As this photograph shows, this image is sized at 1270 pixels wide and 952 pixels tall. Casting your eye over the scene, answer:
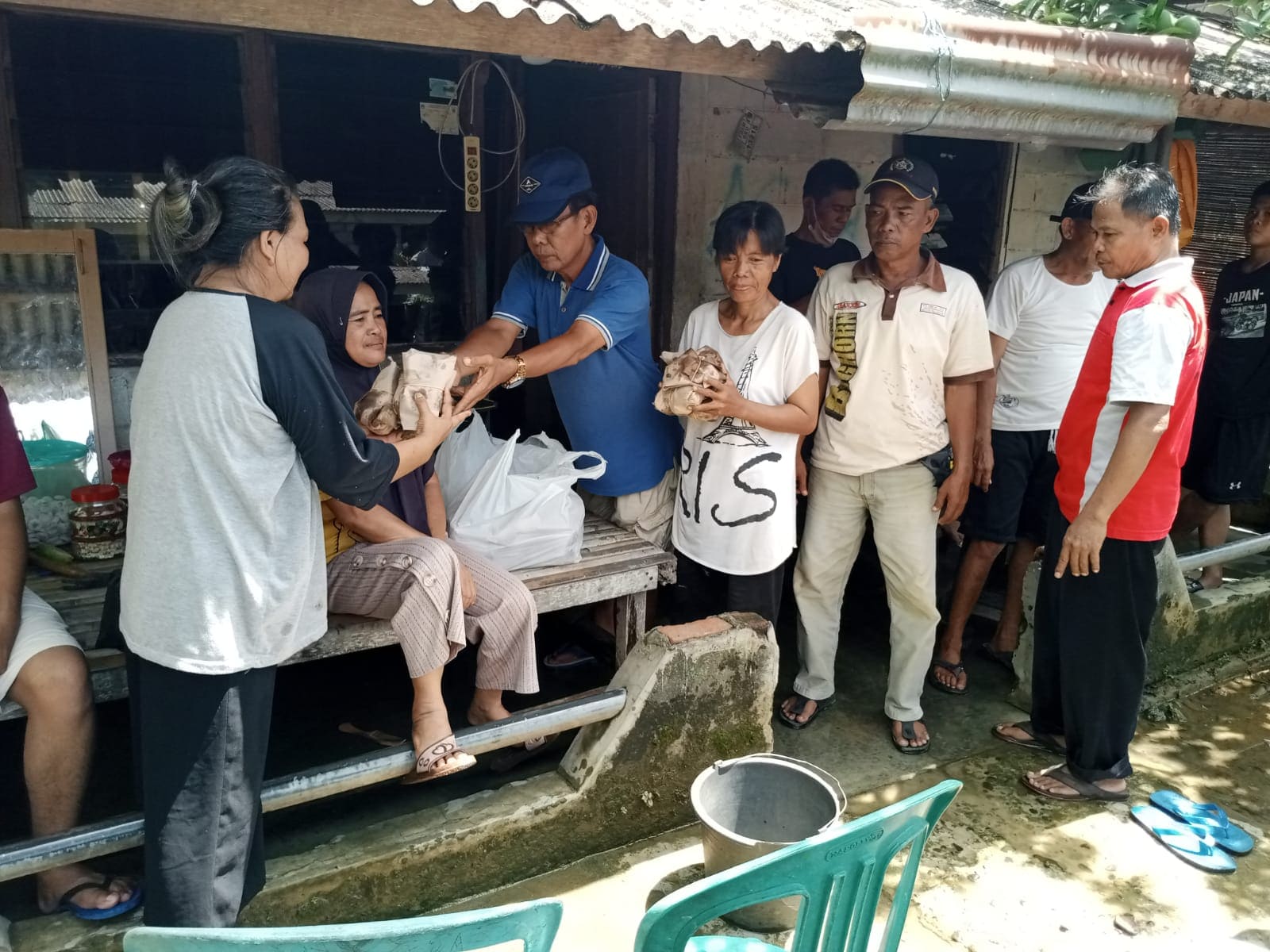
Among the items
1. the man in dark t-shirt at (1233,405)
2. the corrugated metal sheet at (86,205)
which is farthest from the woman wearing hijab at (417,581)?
the man in dark t-shirt at (1233,405)

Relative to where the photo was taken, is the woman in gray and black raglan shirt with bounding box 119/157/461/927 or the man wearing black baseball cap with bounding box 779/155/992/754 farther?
the man wearing black baseball cap with bounding box 779/155/992/754

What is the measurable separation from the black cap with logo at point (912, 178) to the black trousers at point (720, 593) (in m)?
1.44

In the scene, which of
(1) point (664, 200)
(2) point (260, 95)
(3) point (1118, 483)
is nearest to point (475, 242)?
Answer: (1) point (664, 200)

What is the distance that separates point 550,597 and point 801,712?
1370mm

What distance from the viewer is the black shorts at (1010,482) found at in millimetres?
→ 4316

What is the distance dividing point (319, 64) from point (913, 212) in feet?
9.81

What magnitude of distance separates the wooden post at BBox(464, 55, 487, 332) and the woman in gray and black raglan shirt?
120 inches

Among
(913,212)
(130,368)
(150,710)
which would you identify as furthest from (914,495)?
(130,368)

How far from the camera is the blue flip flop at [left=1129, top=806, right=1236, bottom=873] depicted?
3271 millimetres

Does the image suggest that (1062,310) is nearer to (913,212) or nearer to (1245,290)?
(913,212)

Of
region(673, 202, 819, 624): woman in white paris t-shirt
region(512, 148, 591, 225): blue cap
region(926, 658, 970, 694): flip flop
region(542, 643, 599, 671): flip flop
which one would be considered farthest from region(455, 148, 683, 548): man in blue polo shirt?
region(926, 658, 970, 694): flip flop

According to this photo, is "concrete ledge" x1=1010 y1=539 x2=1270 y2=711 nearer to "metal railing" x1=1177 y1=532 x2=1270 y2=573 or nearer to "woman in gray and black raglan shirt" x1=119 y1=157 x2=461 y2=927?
"metal railing" x1=1177 y1=532 x2=1270 y2=573

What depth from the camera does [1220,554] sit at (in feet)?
15.3

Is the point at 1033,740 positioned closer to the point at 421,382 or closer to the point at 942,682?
the point at 942,682
